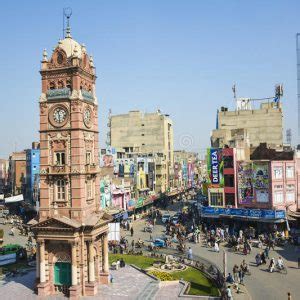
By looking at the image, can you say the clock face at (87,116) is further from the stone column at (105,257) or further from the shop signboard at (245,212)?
the shop signboard at (245,212)

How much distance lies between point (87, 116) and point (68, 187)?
5.92 metres

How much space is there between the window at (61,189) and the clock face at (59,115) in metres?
4.62

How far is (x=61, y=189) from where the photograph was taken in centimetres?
3272

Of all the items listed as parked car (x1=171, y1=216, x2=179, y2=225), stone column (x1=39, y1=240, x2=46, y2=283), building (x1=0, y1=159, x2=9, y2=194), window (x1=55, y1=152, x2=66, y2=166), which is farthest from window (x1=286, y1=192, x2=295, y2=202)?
building (x1=0, y1=159, x2=9, y2=194)

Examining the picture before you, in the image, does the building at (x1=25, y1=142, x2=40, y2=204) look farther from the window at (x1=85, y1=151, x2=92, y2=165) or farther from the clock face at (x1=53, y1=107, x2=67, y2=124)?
the clock face at (x1=53, y1=107, x2=67, y2=124)

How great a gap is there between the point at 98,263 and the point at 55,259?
361 centimetres

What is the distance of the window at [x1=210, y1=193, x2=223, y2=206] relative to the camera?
194 ft

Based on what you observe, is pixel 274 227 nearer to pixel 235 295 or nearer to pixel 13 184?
pixel 235 295

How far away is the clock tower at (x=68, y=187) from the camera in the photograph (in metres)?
31.5

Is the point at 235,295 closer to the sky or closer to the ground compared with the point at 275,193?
closer to the ground

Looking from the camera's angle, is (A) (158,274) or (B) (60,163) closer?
(B) (60,163)

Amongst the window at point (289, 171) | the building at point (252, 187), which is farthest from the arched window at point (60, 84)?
the window at point (289, 171)

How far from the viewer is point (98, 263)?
3406 centimetres

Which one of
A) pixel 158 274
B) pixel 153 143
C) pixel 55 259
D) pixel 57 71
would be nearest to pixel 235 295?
pixel 158 274
